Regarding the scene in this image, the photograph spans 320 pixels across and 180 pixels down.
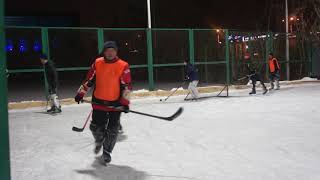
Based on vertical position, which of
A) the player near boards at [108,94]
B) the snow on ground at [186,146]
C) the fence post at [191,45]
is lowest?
the snow on ground at [186,146]

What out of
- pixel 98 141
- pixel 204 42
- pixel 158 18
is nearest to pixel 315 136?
pixel 98 141

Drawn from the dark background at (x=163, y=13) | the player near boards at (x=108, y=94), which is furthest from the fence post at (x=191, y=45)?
the player near boards at (x=108, y=94)

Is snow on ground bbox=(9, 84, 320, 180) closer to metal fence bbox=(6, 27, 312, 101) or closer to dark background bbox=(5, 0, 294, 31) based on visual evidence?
metal fence bbox=(6, 27, 312, 101)

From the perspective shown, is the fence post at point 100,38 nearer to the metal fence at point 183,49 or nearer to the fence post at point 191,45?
the metal fence at point 183,49

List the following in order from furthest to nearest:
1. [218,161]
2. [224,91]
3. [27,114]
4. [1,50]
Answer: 1. [224,91]
2. [27,114]
3. [218,161]
4. [1,50]

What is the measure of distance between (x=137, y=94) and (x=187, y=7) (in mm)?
20282

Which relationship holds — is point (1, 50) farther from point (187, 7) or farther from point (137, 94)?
point (187, 7)

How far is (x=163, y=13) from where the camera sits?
36.0 m

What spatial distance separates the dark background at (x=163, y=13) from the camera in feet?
106

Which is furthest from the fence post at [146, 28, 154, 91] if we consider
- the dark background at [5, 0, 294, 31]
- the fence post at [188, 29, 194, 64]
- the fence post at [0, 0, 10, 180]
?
the fence post at [0, 0, 10, 180]

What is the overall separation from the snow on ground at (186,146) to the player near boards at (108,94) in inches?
17.1

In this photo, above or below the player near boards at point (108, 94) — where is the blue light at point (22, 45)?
above

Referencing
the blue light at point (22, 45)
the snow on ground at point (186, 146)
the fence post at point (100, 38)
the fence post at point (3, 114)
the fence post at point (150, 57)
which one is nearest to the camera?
the fence post at point (3, 114)

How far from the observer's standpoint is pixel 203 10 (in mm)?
36219
